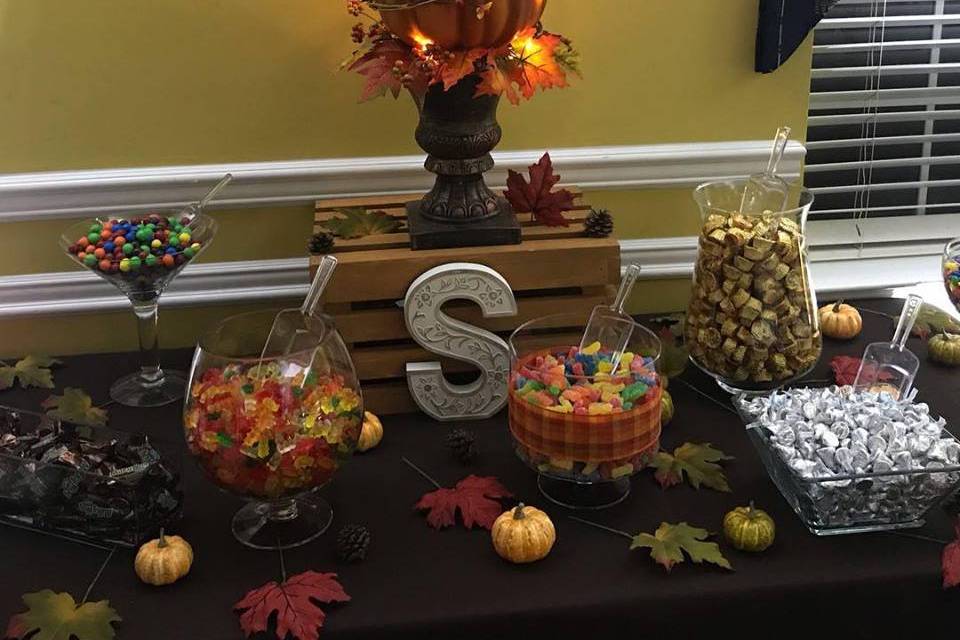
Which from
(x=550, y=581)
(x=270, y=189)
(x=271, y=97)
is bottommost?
(x=550, y=581)

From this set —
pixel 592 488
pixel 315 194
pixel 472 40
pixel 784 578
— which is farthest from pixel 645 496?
pixel 315 194

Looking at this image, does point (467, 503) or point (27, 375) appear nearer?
point (467, 503)

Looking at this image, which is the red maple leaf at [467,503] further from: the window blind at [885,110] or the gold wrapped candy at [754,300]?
the window blind at [885,110]

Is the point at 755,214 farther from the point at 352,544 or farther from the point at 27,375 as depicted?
the point at 27,375

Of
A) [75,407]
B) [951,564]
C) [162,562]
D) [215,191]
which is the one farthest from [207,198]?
[951,564]

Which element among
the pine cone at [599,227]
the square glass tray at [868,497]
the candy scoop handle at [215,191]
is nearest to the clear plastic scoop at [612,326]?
A: the pine cone at [599,227]

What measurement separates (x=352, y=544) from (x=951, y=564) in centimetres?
58

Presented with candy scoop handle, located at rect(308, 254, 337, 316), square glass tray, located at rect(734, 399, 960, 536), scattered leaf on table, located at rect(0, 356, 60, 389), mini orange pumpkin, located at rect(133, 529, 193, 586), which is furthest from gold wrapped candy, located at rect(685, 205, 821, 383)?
scattered leaf on table, located at rect(0, 356, 60, 389)

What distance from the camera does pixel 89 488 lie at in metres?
1.00

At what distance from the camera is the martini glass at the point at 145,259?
125cm

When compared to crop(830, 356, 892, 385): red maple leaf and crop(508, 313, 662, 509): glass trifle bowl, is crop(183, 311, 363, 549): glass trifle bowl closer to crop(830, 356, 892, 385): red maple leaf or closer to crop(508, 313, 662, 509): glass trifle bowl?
crop(508, 313, 662, 509): glass trifle bowl

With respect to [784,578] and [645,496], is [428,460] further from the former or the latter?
[784,578]

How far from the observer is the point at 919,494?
980 millimetres

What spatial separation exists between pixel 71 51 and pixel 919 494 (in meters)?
1.19
